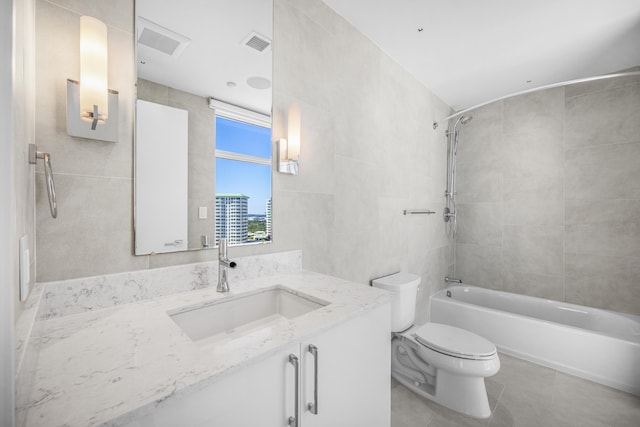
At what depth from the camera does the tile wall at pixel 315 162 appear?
2.92 ft

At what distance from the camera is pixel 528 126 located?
2.88m

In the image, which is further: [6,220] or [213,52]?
[213,52]

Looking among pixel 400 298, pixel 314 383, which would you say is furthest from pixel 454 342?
pixel 314 383

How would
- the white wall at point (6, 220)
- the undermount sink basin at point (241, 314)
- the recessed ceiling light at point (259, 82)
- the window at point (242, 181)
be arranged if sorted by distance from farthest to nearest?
the recessed ceiling light at point (259, 82) < the window at point (242, 181) < the undermount sink basin at point (241, 314) < the white wall at point (6, 220)

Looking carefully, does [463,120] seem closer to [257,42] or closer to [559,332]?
[559,332]

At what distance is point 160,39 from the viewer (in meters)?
1.10

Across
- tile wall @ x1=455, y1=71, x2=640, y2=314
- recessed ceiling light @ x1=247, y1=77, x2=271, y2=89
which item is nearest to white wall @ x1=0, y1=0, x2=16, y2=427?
recessed ceiling light @ x1=247, y1=77, x2=271, y2=89

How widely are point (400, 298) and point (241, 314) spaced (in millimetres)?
1256

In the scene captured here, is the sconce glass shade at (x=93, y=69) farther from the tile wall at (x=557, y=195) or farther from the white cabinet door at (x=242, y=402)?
the tile wall at (x=557, y=195)

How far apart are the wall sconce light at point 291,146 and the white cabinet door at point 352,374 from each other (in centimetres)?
85

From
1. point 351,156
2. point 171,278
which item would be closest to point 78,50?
point 171,278

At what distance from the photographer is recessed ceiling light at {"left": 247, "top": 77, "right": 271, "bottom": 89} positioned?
1382 millimetres

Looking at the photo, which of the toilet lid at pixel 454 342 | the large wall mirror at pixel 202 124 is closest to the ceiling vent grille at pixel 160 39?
the large wall mirror at pixel 202 124

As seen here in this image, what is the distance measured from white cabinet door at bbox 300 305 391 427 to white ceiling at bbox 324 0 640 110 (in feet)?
6.14
